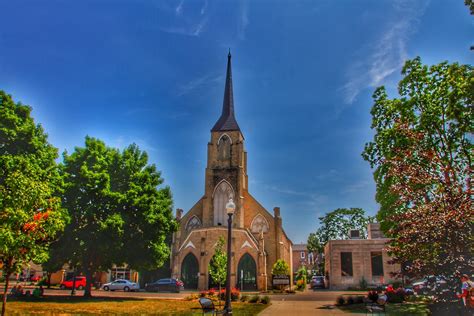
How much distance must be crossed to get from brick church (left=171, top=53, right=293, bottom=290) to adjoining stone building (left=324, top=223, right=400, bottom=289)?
8.19 metres

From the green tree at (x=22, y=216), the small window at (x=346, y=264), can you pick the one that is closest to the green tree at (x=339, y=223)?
the small window at (x=346, y=264)

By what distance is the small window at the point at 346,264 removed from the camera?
1672 inches

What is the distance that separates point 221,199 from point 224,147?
25.9 feet

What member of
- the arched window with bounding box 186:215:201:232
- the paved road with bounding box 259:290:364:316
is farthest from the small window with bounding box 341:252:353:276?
the arched window with bounding box 186:215:201:232

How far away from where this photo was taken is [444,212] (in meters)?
9.68

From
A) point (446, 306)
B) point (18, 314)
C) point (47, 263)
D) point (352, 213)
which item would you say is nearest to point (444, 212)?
point (446, 306)

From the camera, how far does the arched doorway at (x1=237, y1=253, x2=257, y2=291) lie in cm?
4228

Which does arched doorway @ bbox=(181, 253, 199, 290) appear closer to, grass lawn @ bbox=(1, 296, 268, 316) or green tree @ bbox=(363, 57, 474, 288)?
grass lawn @ bbox=(1, 296, 268, 316)

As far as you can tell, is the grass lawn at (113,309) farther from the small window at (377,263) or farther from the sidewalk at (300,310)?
the small window at (377,263)

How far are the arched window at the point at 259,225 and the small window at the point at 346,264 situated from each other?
11234mm

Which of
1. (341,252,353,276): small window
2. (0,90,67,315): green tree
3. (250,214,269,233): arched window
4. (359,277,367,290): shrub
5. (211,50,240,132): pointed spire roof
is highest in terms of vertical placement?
(211,50,240,132): pointed spire roof

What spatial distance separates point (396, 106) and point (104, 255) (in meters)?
21.9

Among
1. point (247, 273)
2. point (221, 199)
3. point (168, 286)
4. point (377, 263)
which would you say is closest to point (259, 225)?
point (221, 199)

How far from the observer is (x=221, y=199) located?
166ft
